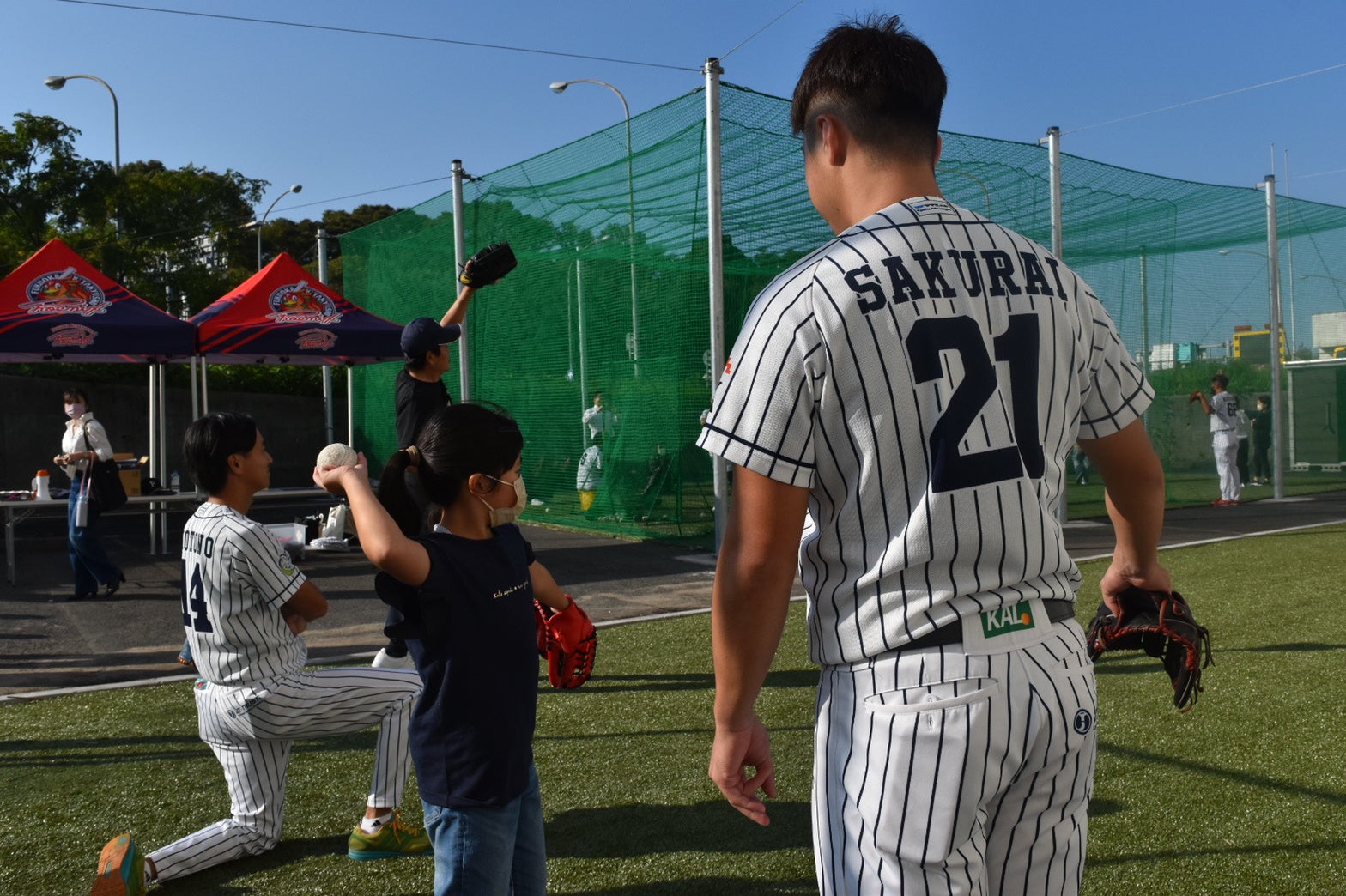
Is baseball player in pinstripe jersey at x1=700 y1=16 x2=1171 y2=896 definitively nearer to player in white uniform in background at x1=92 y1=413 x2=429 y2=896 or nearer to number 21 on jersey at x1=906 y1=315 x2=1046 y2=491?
number 21 on jersey at x1=906 y1=315 x2=1046 y2=491

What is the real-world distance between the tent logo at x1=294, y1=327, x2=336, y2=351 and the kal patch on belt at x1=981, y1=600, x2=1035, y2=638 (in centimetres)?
1084

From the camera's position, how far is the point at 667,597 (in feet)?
27.2

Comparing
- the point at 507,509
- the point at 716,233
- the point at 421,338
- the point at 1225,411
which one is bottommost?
the point at 507,509

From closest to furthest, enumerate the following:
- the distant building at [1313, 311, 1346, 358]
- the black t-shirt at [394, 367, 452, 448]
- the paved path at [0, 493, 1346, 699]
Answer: the black t-shirt at [394, 367, 452, 448] < the paved path at [0, 493, 1346, 699] < the distant building at [1313, 311, 1346, 358]

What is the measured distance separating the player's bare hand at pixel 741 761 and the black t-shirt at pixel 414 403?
334 cm

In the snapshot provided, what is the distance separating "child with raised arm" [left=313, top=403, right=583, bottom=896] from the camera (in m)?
2.33

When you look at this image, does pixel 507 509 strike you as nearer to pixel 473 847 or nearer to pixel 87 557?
pixel 473 847

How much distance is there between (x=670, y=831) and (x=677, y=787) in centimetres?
41

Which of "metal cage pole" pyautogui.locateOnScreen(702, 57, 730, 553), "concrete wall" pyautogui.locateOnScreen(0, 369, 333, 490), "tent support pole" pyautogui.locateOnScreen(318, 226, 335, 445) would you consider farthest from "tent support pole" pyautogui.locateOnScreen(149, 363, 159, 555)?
"metal cage pole" pyautogui.locateOnScreen(702, 57, 730, 553)

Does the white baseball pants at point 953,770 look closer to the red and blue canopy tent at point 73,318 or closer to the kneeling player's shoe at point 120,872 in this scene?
the kneeling player's shoe at point 120,872

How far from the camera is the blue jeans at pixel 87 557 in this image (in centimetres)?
863

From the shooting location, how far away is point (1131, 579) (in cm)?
205

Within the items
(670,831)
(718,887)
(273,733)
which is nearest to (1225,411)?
(670,831)

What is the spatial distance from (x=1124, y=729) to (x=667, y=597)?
4235 millimetres
